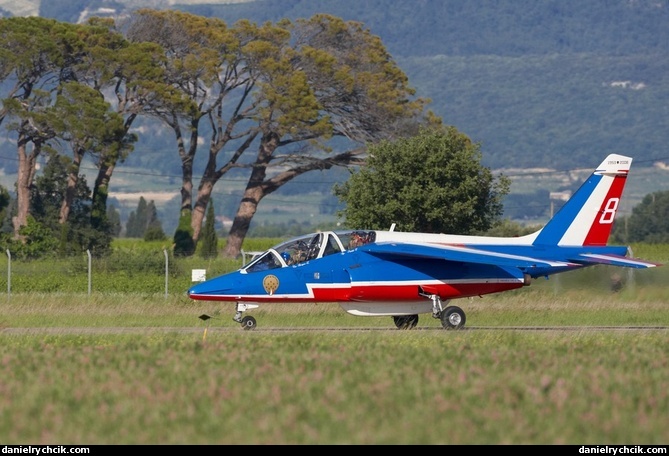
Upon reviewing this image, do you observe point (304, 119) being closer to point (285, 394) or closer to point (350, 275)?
point (350, 275)

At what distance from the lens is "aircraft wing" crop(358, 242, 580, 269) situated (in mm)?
23156

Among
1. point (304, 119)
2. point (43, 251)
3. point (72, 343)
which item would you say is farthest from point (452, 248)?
point (304, 119)

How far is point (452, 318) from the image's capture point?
24.0 meters

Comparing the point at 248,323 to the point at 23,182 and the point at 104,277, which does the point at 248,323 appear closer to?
the point at 104,277

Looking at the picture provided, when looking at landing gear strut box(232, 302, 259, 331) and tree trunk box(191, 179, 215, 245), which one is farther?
tree trunk box(191, 179, 215, 245)

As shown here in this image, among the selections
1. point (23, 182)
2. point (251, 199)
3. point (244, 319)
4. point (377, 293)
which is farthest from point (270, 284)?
point (251, 199)

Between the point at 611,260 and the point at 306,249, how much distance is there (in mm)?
5918

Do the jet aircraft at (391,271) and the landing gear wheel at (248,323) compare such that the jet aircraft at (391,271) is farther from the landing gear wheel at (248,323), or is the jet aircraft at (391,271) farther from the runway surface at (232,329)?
the runway surface at (232,329)

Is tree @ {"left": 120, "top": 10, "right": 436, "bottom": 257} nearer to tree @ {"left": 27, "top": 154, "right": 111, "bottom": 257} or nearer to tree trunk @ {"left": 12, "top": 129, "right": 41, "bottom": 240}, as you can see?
tree @ {"left": 27, "top": 154, "right": 111, "bottom": 257}

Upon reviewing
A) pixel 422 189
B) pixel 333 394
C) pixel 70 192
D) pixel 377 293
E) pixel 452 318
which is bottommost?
pixel 452 318

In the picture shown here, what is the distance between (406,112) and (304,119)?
18.4ft

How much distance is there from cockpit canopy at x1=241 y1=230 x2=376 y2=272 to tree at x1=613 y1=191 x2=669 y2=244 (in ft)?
297

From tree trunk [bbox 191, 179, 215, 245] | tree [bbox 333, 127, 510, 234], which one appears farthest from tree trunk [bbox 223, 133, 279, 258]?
tree [bbox 333, 127, 510, 234]

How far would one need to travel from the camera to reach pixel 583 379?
12578mm
